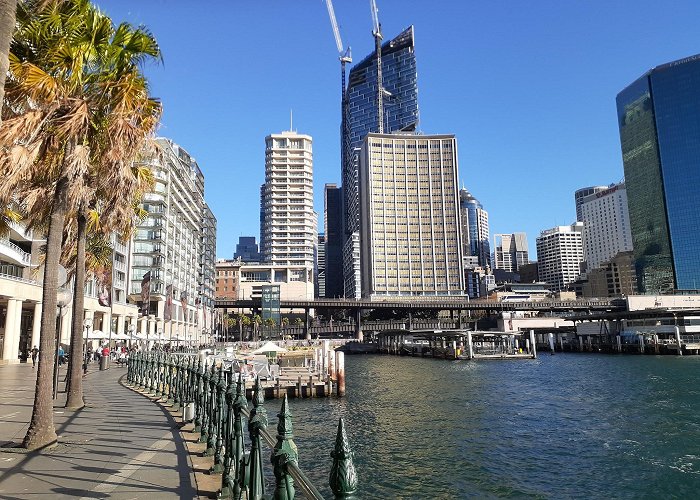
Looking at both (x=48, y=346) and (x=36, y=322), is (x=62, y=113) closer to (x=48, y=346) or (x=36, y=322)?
(x=48, y=346)

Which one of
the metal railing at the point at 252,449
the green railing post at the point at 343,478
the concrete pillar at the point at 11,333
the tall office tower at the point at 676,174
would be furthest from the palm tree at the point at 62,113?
the tall office tower at the point at 676,174

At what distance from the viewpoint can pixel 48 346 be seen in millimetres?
12461

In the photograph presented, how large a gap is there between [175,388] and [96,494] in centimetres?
1235

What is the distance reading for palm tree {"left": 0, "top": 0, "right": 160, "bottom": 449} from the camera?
1129cm

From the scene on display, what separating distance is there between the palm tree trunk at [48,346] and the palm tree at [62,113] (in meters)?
0.02

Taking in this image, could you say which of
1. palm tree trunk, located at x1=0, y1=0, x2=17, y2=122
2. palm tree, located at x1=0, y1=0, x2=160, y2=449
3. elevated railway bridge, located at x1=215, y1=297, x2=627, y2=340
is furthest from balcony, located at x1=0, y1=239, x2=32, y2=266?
elevated railway bridge, located at x1=215, y1=297, x2=627, y2=340

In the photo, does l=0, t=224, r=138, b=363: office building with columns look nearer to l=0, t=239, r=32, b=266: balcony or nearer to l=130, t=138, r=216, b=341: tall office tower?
l=0, t=239, r=32, b=266: balcony

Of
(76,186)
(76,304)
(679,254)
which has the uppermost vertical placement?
(679,254)

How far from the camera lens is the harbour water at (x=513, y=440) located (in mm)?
17312

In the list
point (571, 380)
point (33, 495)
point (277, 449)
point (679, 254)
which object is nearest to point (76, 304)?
point (33, 495)

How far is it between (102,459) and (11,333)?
42.9m

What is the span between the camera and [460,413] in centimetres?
3164

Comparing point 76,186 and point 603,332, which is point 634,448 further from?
point 603,332

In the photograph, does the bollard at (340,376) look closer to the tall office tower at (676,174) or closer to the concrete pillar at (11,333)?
the concrete pillar at (11,333)
